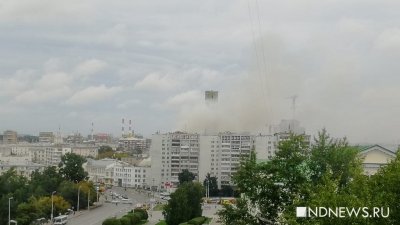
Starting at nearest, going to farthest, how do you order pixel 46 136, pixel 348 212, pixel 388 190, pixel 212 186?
pixel 348 212 → pixel 388 190 → pixel 212 186 → pixel 46 136

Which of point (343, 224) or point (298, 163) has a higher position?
point (298, 163)

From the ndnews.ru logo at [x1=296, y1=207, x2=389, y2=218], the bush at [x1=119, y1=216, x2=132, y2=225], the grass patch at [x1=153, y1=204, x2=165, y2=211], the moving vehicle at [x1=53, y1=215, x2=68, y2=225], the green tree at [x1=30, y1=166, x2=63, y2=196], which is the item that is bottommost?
the grass patch at [x1=153, y1=204, x2=165, y2=211]

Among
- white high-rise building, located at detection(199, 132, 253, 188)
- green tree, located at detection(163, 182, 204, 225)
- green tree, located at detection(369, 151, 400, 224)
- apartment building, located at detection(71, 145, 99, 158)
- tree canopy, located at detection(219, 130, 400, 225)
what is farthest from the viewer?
apartment building, located at detection(71, 145, 99, 158)

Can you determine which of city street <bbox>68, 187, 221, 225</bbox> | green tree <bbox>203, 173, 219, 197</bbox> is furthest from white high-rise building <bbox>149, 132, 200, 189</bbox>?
city street <bbox>68, 187, 221, 225</bbox>

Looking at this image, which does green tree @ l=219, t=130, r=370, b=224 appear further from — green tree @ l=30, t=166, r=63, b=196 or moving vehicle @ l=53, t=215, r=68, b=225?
green tree @ l=30, t=166, r=63, b=196

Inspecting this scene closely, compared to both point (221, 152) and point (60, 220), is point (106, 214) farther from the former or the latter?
point (221, 152)

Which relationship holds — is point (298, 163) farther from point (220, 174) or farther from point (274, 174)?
point (220, 174)

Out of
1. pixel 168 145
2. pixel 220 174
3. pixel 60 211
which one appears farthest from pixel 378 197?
pixel 168 145

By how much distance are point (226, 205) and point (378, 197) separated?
3.67 m

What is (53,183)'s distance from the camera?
31.8m

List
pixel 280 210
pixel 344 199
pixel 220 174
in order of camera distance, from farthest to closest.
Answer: pixel 220 174, pixel 280 210, pixel 344 199

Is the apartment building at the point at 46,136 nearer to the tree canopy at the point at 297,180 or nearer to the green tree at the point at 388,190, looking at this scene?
the tree canopy at the point at 297,180

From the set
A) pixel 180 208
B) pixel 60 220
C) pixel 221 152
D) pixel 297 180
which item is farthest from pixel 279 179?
pixel 221 152

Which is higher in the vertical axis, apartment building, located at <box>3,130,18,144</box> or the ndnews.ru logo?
apartment building, located at <box>3,130,18,144</box>
